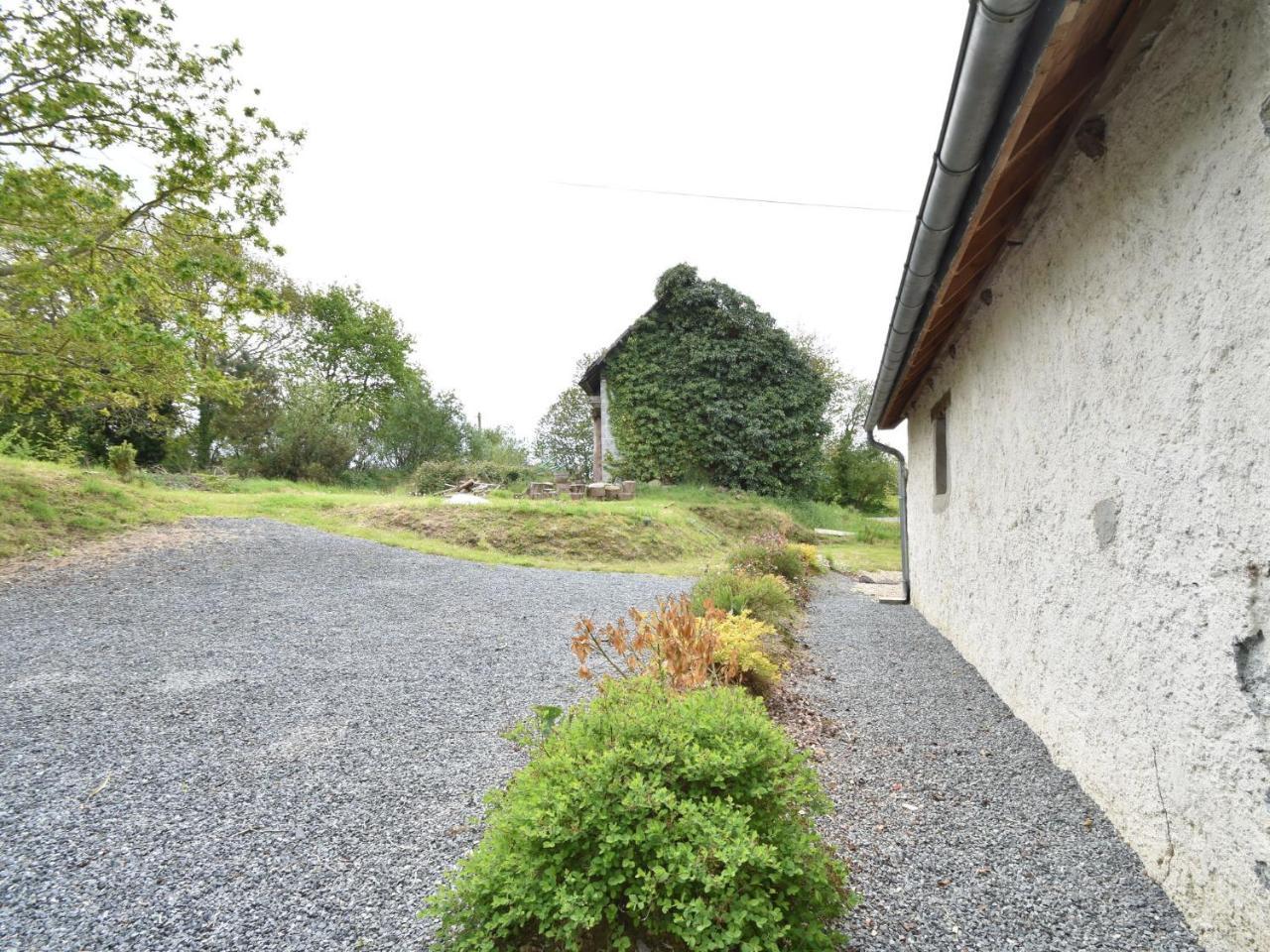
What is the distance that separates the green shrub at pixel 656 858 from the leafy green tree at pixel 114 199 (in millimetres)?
6576

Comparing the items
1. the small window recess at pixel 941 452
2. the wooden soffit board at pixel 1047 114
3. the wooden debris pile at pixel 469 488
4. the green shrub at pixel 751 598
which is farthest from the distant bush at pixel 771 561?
the wooden debris pile at pixel 469 488

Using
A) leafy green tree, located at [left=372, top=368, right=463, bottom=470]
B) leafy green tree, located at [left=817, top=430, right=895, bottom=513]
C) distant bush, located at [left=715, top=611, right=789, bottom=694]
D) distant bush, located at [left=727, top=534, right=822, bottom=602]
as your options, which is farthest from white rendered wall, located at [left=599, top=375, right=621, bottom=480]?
distant bush, located at [left=715, top=611, right=789, bottom=694]

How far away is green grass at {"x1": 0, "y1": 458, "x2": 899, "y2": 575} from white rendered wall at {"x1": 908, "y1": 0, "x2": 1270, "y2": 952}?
6.33 meters

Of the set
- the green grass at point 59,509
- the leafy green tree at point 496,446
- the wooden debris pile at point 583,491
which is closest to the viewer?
the green grass at point 59,509

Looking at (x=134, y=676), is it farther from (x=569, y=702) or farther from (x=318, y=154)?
(x=318, y=154)

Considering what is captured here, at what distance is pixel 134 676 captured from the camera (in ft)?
13.1

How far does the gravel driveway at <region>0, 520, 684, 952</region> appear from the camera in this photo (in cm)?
188

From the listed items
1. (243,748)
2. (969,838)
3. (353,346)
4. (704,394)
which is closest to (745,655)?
(969,838)

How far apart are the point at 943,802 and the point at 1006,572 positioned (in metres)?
1.69

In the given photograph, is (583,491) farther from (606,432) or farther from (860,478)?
(860,478)

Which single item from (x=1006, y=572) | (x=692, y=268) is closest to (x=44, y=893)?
(x=1006, y=572)

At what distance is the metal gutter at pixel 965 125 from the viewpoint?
1.46m

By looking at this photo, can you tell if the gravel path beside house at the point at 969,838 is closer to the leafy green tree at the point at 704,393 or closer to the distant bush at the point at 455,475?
the leafy green tree at the point at 704,393

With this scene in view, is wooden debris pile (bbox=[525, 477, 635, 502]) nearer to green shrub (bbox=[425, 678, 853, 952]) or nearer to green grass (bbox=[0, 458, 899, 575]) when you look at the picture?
green grass (bbox=[0, 458, 899, 575])
